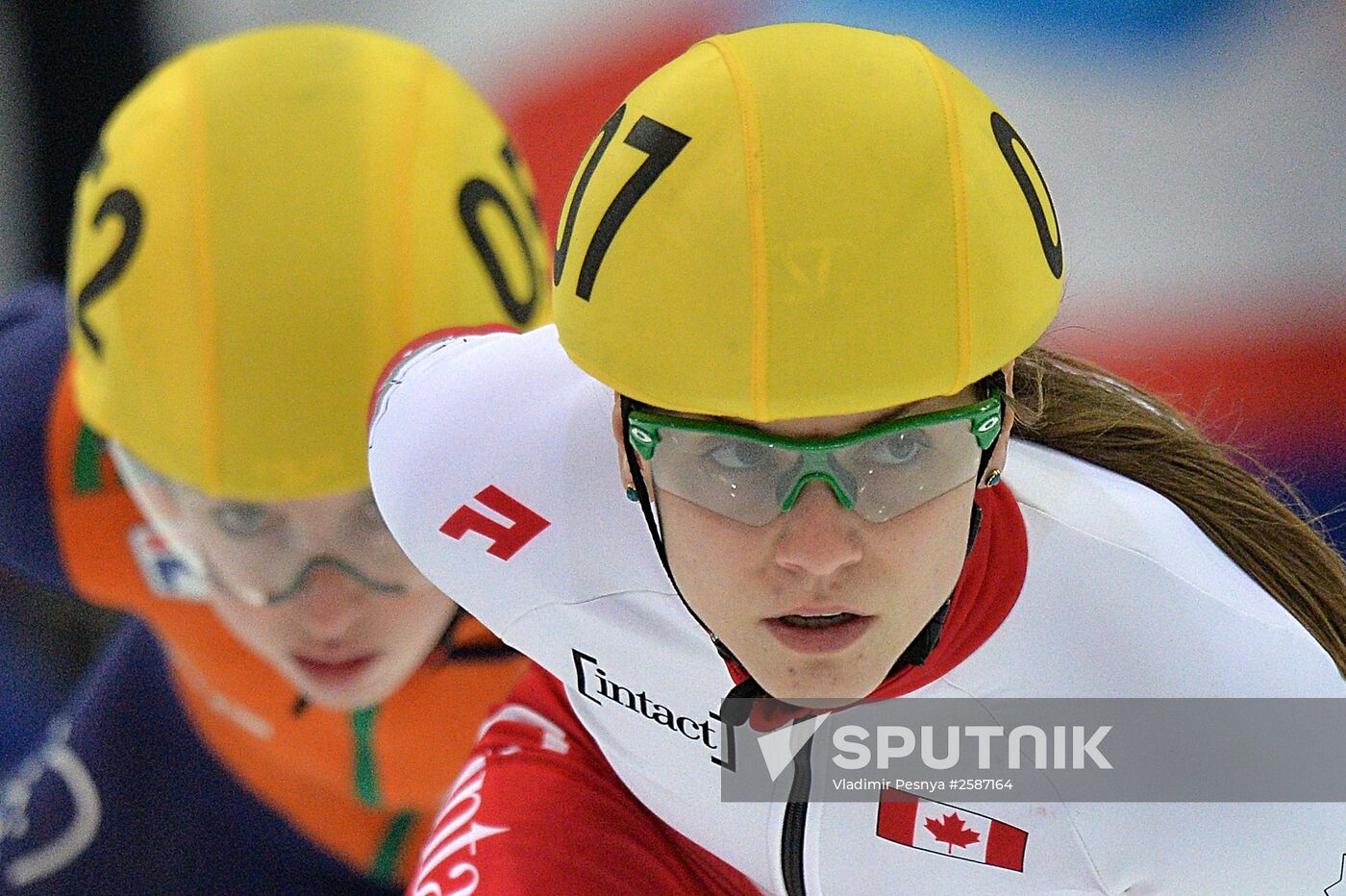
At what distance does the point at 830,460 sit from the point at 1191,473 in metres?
0.46

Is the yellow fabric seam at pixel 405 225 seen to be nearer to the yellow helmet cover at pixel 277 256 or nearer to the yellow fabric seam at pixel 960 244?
the yellow helmet cover at pixel 277 256

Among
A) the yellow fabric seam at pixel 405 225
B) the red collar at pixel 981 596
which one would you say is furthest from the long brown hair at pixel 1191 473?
the yellow fabric seam at pixel 405 225

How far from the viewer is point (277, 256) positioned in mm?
1844

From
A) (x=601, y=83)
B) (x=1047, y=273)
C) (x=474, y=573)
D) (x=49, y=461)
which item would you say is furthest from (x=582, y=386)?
(x=601, y=83)

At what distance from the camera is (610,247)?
1.16 m

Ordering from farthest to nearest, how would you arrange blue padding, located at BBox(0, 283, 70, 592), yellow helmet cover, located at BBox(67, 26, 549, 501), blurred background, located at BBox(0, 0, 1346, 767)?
1. blurred background, located at BBox(0, 0, 1346, 767)
2. blue padding, located at BBox(0, 283, 70, 592)
3. yellow helmet cover, located at BBox(67, 26, 549, 501)

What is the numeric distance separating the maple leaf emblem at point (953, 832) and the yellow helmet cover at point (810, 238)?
437 millimetres

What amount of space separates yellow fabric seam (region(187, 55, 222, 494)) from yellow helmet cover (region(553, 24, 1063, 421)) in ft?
2.64

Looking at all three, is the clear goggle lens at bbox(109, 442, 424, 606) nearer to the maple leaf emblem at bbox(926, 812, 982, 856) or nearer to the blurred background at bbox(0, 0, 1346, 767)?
the maple leaf emblem at bbox(926, 812, 982, 856)

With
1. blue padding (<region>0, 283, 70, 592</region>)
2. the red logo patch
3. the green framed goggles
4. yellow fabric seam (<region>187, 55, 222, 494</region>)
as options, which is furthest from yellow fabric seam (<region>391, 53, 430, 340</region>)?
the green framed goggles

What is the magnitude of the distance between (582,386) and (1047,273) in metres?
0.48

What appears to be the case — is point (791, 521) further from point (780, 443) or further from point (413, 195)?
point (413, 195)

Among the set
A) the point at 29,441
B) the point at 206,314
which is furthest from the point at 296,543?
the point at 29,441

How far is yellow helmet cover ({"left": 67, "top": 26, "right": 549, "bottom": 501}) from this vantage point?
1855mm
